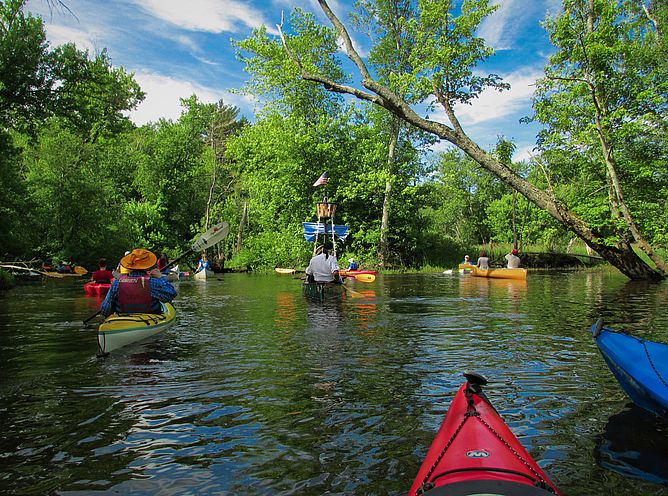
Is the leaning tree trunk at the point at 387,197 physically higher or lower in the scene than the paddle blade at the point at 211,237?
higher

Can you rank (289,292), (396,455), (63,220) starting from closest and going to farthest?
1. (396,455)
2. (289,292)
3. (63,220)

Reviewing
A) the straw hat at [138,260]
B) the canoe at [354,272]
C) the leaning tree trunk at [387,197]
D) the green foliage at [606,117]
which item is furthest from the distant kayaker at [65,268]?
the green foliage at [606,117]

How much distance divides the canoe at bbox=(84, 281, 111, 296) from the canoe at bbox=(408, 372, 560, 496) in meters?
16.7

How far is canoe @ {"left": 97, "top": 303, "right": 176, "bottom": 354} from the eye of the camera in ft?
27.1

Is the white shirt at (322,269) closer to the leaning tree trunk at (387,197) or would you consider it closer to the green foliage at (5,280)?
the green foliage at (5,280)

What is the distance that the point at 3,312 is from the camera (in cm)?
1424

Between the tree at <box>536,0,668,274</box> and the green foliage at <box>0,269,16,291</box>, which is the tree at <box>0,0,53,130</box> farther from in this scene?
the tree at <box>536,0,668,274</box>

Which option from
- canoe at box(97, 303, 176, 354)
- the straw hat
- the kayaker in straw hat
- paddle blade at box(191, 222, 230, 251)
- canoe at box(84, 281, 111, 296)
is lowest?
canoe at box(97, 303, 176, 354)

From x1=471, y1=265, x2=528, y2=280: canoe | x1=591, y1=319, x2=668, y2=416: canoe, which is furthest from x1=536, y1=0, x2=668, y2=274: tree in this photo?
x1=591, y1=319, x2=668, y2=416: canoe

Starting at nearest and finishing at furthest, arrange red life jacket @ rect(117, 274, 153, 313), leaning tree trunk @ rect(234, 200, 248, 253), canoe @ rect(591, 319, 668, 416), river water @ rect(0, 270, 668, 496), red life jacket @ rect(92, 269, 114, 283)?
river water @ rect(0, 270, 668, 496) < canoe @ rect(591, 319, 668, 416) < red life jacket @ rect(117, 274, 153, 313) < red life jacket @ rect(92, 269, 114, 283) < leaning tree trunk @ rect(234, 200, 248, 253)

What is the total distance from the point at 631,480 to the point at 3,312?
15864mm

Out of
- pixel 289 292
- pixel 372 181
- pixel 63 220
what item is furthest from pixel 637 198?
pixel 63 220

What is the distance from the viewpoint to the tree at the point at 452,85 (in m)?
10.7

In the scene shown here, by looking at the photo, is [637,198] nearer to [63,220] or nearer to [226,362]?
[226,362]
